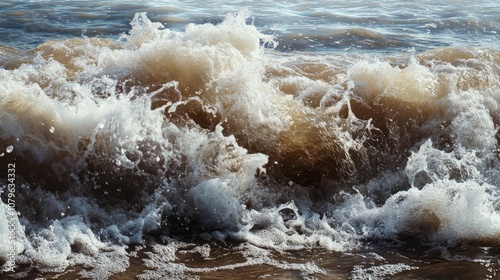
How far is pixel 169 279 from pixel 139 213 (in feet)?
2.44

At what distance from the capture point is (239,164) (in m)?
4.21

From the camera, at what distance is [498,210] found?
4051 millimetres

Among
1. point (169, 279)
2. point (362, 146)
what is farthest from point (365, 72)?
point (169, 279)

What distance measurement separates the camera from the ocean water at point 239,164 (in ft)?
11.5

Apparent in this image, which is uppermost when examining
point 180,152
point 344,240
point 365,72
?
point 365,72

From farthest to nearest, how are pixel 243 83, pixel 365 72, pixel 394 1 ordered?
Result: pixel 394 1 → pixel 365 72 → pixel 243 83

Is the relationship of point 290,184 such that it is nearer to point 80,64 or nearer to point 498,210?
point 498,210

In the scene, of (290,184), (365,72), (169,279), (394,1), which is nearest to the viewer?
(169,279)
